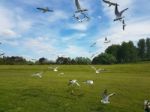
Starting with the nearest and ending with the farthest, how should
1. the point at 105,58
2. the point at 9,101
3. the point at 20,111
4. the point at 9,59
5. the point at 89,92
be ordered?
the point at 20,111 → the point at 9,101 → the point at 89,92 → the point at 9,59 → the point at 105,58

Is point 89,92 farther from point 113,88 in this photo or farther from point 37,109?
point 37,109

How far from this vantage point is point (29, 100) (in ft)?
107

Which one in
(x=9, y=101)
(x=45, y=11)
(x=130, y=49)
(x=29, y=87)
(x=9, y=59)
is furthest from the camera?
(x=130, y=49)

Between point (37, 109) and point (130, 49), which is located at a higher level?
point (130, 49)

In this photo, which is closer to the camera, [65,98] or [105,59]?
[65,98]

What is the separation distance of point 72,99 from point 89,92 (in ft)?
12.8

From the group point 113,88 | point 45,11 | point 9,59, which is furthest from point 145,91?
point 9,59

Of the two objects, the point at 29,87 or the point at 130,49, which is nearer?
the point at 29,87

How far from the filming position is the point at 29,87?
3903cm

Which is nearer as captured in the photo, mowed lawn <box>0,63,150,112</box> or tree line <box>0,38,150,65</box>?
mowed lawn <box>0,63,150,112</box>

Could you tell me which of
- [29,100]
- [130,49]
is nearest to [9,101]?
[29,100]

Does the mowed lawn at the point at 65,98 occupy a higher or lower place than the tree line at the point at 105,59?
lower

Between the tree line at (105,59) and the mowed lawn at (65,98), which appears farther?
the tree line at (105,59)

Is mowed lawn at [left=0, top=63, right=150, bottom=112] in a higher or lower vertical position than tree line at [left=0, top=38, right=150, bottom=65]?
lower
